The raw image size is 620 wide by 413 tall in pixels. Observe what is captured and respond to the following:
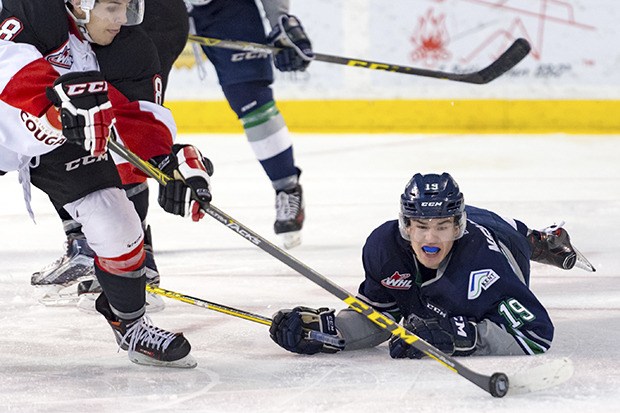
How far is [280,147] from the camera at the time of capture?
13.1 ft

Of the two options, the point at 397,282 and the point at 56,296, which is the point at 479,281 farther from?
the point at 56,296

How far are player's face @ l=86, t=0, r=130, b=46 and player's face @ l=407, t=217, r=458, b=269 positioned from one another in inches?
27.3

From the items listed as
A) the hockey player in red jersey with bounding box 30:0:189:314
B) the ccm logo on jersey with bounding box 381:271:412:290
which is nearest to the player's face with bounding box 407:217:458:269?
the ccm logo on jersey with bounding box 381:271:412:290

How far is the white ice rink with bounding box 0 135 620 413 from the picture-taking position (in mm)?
2182

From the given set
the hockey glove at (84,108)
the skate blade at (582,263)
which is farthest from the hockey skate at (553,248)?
the hockey glove at (84,108)

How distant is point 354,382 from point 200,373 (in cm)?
31

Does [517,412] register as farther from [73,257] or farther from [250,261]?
[250,261]

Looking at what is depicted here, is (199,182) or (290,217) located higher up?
(199,182)

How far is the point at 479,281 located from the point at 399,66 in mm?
1566

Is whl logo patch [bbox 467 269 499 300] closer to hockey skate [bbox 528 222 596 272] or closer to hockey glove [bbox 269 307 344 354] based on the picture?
hockey glove [bbox 269 307 344 354]

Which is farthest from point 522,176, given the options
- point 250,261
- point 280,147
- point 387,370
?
point 387,370

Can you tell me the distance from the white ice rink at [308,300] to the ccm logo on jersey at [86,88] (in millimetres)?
543

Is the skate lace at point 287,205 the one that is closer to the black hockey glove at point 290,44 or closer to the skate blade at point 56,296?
the black hockey glove at point 290,44

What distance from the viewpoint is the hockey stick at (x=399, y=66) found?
12.7 feet
